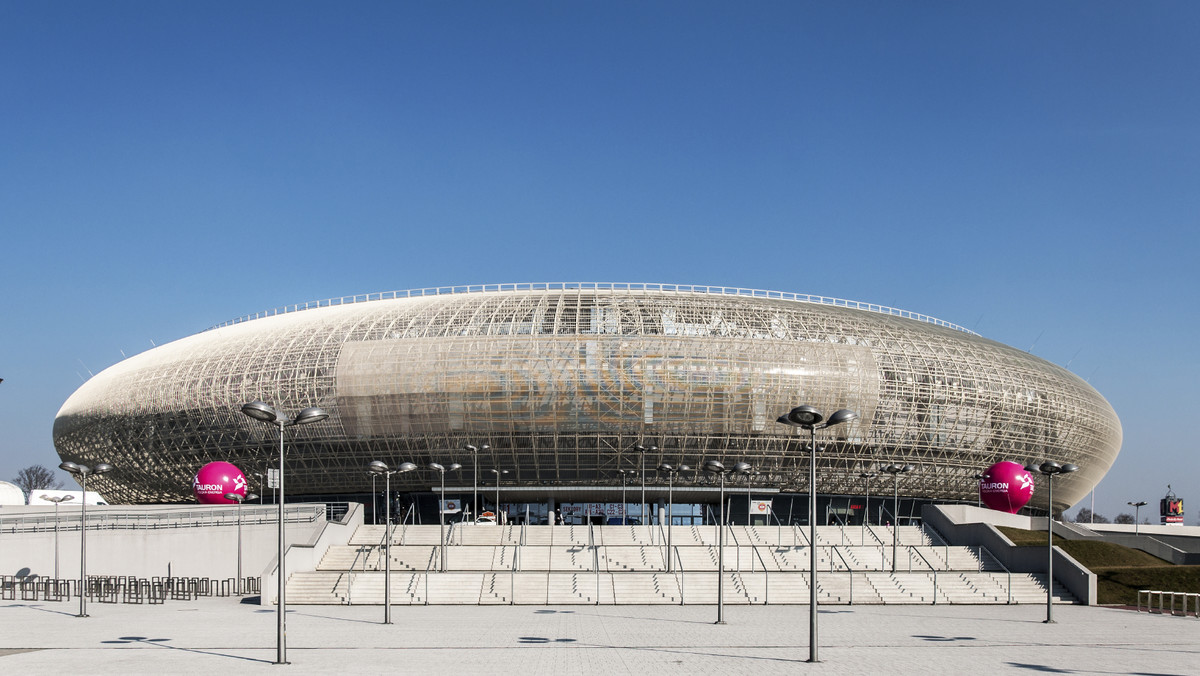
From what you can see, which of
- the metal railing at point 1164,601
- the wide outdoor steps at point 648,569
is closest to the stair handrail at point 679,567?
the wide outdoor steps at point 648,569

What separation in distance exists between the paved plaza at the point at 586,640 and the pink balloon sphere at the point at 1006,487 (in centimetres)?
2288

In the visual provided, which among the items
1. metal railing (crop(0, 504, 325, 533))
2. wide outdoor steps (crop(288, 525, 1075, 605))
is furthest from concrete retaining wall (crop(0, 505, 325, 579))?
wide outdoor steps (crop(288, 525, 1075, 605))

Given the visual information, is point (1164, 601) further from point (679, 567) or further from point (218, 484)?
point (218, 484)

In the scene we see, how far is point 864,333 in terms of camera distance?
220 ft

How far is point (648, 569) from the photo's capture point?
140 ft

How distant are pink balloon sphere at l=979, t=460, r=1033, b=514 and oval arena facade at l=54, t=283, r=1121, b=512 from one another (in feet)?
A: 25.1

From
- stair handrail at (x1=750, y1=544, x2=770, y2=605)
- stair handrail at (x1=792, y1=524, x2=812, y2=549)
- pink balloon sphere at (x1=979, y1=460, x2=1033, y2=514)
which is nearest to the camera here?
stair handrail at (x1=750, y1=544, x2=770, y2=605)

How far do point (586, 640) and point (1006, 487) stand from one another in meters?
39.5

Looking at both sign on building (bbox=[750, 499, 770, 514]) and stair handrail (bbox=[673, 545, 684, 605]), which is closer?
stair handrail (bbox=[673, 545, 684, 605])

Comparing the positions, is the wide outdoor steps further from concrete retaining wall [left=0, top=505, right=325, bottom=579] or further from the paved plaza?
concrete retaining wall [left=0, top=505, right=325, bottom=579]

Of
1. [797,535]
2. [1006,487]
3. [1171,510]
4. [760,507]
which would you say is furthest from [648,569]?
[1171,510]

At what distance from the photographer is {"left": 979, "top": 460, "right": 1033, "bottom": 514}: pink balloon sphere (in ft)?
188

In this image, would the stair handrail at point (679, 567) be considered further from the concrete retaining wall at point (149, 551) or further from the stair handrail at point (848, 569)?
the concrete retaining wall at point (149, 551)

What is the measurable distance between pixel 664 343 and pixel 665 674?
44.1 metres
